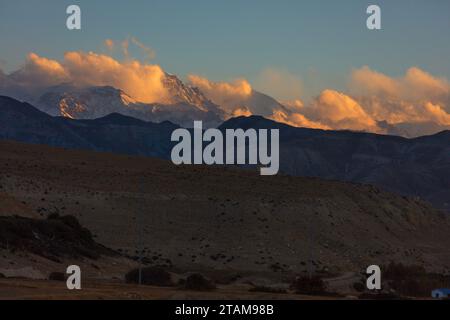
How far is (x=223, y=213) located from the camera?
10331cm

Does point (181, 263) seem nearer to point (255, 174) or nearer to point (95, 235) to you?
point (95, 235)

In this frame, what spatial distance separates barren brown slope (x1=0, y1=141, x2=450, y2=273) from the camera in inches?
3548

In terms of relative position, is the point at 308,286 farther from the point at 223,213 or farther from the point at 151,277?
the point at 223,213

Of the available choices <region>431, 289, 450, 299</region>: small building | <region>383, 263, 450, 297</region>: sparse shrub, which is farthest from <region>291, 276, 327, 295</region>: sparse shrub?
<region>383, 263, 450, 297</region>: sparse shrub

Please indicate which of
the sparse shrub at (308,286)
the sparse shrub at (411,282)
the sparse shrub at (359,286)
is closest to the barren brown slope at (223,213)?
the sparse shrub at (411,282)

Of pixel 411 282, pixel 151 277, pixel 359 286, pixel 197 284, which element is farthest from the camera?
pixel 359 286

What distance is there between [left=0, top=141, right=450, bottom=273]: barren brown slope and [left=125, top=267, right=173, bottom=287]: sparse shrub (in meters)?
19.5

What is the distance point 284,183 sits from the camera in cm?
12269

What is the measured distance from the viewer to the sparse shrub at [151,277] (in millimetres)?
59344

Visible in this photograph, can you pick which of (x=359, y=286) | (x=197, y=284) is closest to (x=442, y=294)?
(x=197, y=284)

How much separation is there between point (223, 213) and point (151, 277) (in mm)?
42357

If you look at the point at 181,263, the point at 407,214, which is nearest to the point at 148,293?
the point at 181,263

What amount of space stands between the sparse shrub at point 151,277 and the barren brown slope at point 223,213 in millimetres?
19485
